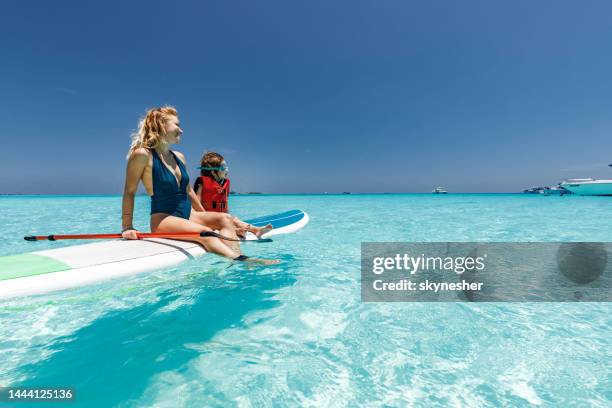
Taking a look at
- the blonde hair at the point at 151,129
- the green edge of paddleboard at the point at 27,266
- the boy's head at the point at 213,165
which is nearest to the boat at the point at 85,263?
the green edge of paddleboard at the point at 27,266

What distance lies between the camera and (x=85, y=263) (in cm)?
249

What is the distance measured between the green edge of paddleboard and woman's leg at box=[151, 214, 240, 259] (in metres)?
0.95

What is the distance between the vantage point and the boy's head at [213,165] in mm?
4297

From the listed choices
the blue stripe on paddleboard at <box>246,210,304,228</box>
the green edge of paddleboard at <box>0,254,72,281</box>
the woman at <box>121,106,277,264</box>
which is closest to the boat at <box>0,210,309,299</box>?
the green edge of paddleboard at <box>0,254,72,281</box>

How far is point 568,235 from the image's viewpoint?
7.86 m

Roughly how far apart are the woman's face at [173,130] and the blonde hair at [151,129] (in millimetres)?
43

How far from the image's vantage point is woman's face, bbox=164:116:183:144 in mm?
2992

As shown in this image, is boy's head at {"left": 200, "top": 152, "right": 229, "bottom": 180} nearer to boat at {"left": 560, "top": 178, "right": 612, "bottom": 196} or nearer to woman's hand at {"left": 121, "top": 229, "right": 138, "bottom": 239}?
woman's hand at {"left": 121, "top": 229, "right": 138, "bottom": 239}

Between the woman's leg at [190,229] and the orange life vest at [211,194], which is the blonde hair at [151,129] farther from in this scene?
the orange life vest at [211,194]

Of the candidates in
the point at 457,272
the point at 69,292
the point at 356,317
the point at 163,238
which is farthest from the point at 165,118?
the point at 457,272

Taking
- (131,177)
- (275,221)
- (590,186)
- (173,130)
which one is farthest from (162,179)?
(590,186)

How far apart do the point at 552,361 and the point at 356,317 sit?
Answer: 5.16 feet

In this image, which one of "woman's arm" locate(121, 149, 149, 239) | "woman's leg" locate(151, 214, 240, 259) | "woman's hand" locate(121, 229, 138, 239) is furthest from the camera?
"woman's leg" locate(151, 214, 240, 259)

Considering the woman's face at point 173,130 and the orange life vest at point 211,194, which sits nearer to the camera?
the woman's face at point 173,130
